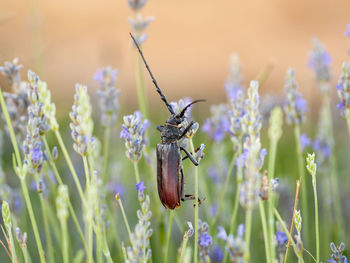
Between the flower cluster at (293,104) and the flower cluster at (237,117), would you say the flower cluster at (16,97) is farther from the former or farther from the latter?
the flower cluster at (293,104)

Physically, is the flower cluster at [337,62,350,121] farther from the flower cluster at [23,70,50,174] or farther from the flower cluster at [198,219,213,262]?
the flower cluster at [23,70,50,174]

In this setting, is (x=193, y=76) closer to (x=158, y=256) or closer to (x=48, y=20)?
(x=48, y=20)

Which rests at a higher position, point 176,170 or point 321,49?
point 321,49

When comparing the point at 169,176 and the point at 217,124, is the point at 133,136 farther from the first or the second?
the point at 217,124

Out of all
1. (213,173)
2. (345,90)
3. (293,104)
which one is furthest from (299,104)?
(213,173)

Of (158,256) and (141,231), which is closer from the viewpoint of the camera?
(141,231)

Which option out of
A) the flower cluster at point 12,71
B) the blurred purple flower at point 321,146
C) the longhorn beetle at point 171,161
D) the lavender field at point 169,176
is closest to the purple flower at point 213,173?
the lavender field at point 169,176

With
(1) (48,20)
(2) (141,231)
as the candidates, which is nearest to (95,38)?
(1) (48,20)
